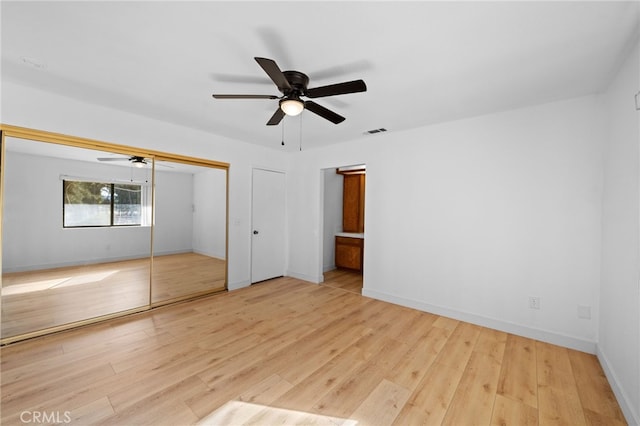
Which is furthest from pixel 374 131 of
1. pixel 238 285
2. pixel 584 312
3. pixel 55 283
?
pixel 55 283

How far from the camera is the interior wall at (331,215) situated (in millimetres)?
5555

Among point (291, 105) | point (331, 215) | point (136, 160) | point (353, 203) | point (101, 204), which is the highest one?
point (291, 105)

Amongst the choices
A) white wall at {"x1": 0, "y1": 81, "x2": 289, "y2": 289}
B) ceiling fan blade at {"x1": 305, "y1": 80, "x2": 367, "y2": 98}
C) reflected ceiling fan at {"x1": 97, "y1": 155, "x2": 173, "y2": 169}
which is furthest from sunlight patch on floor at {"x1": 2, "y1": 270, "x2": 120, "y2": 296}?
ceiling fan blade at {"x1": 305, "y1": 80, "x2": 367, "y2": 98}

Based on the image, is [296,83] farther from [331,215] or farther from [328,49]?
[331,215]

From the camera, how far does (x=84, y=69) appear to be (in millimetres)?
2199

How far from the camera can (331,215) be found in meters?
5.70

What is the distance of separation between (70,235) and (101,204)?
0.49 m

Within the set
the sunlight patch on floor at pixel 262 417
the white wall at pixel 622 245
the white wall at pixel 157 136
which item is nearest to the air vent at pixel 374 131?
the white wall at pixel 157 136

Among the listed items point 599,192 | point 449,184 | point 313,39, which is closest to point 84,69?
point 313,39

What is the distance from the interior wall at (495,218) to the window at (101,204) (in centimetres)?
340

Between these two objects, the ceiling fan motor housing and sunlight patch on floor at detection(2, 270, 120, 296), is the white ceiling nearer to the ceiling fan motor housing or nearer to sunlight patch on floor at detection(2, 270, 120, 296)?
the ceiling fan motor housing

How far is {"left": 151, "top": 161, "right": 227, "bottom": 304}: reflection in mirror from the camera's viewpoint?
356cm

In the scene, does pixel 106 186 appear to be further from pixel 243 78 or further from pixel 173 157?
pixel 243 78

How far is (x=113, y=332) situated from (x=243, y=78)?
10.1 ft
